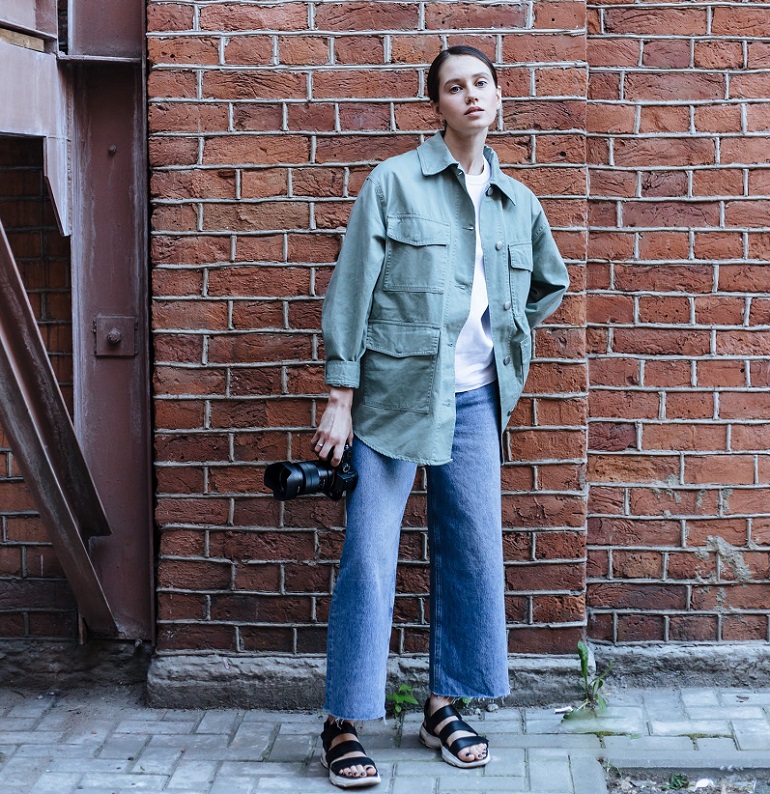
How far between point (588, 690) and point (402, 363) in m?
1.39

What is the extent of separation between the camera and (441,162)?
3.17m

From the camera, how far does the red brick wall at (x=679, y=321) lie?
368cm

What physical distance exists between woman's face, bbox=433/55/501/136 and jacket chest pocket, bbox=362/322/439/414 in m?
0.60

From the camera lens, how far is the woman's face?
10.2 ft

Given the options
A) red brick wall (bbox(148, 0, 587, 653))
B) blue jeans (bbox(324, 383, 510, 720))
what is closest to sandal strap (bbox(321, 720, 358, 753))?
blue jeans (bbox(324, 383, 510, 720))

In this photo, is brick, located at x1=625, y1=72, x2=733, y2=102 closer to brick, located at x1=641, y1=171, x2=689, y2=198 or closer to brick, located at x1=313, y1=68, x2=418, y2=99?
brick, located at x1=641, y1=171, x2=689, y2=198

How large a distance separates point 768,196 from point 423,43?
1.26 metres

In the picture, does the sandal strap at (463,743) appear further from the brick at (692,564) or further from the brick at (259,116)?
the brick at (259,116)

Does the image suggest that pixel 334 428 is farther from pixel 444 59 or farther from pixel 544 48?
pixel 544 48

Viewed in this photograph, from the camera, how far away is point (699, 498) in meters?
3.82

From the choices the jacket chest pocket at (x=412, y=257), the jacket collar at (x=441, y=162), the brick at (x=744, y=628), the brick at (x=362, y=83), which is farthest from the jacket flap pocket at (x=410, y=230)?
the brick at (x=744, y=628)

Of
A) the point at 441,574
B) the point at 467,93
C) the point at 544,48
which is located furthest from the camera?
the point at 544,48

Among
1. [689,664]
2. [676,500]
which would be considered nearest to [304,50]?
[676,500]

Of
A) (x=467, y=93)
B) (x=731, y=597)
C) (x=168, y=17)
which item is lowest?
(x=731, y=597)
